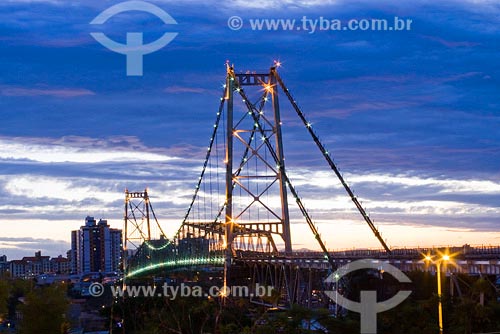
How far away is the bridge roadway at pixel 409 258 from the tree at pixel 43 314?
14.9 meters

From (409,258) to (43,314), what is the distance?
35.1m

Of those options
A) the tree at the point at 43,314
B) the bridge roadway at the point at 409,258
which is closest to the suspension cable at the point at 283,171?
the bridge roadway at the point at 409,258

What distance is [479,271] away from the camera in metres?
49.5

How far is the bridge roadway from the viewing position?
4951 cm

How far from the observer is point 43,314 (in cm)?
8562

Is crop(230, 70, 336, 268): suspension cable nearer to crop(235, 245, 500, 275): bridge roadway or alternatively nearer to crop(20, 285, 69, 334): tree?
crop(235, 245, 500, 275): bridge roadway

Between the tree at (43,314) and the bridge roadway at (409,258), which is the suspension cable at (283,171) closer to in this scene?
the bridge roadway at (409,258)

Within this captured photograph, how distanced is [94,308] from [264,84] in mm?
65681

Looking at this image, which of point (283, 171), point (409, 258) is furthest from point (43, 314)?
point (409, 258)

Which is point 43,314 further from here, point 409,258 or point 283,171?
point 409,258

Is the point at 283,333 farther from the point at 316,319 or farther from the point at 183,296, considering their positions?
the point at 183,296

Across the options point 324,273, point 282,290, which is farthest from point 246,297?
point 324,273

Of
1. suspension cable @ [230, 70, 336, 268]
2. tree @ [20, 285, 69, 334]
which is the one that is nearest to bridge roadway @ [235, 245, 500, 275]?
suspension cable @ [230, 70, 336, 268]

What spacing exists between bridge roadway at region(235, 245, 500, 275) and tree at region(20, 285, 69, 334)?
14.9 m
